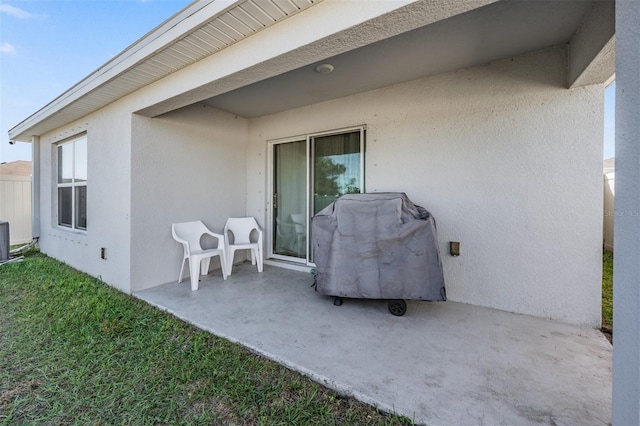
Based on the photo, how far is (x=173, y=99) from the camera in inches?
119

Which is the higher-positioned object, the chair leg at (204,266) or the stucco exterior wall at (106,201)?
the stucco exterior wall at (106,201)

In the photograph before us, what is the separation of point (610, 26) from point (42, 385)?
15.1ft

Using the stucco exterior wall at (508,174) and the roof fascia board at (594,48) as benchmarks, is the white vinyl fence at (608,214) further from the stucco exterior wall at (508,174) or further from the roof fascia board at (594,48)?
the roof fascia board at (594,48)

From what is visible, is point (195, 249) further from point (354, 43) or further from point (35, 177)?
point (35, 177)

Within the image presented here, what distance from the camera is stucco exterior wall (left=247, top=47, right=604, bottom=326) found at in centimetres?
262

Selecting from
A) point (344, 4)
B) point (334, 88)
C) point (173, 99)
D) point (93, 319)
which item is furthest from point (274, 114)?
point (93, 319)

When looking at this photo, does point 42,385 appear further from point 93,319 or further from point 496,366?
point 496,366

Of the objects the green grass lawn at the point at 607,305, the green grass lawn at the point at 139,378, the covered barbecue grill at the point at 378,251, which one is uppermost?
the covered barbecue grill at the point at 378,251

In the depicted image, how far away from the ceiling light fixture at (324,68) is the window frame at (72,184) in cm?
406

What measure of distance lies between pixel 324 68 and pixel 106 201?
11.5 ft

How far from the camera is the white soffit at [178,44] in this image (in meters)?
1.99

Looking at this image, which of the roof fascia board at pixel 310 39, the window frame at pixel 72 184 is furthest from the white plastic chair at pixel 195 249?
the window frame at pixel 72 184

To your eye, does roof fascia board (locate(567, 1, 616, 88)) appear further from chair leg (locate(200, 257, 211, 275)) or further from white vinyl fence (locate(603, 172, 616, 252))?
chair leg (locate(200, 257, 211, 275))

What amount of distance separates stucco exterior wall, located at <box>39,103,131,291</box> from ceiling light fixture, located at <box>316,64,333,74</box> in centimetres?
248
